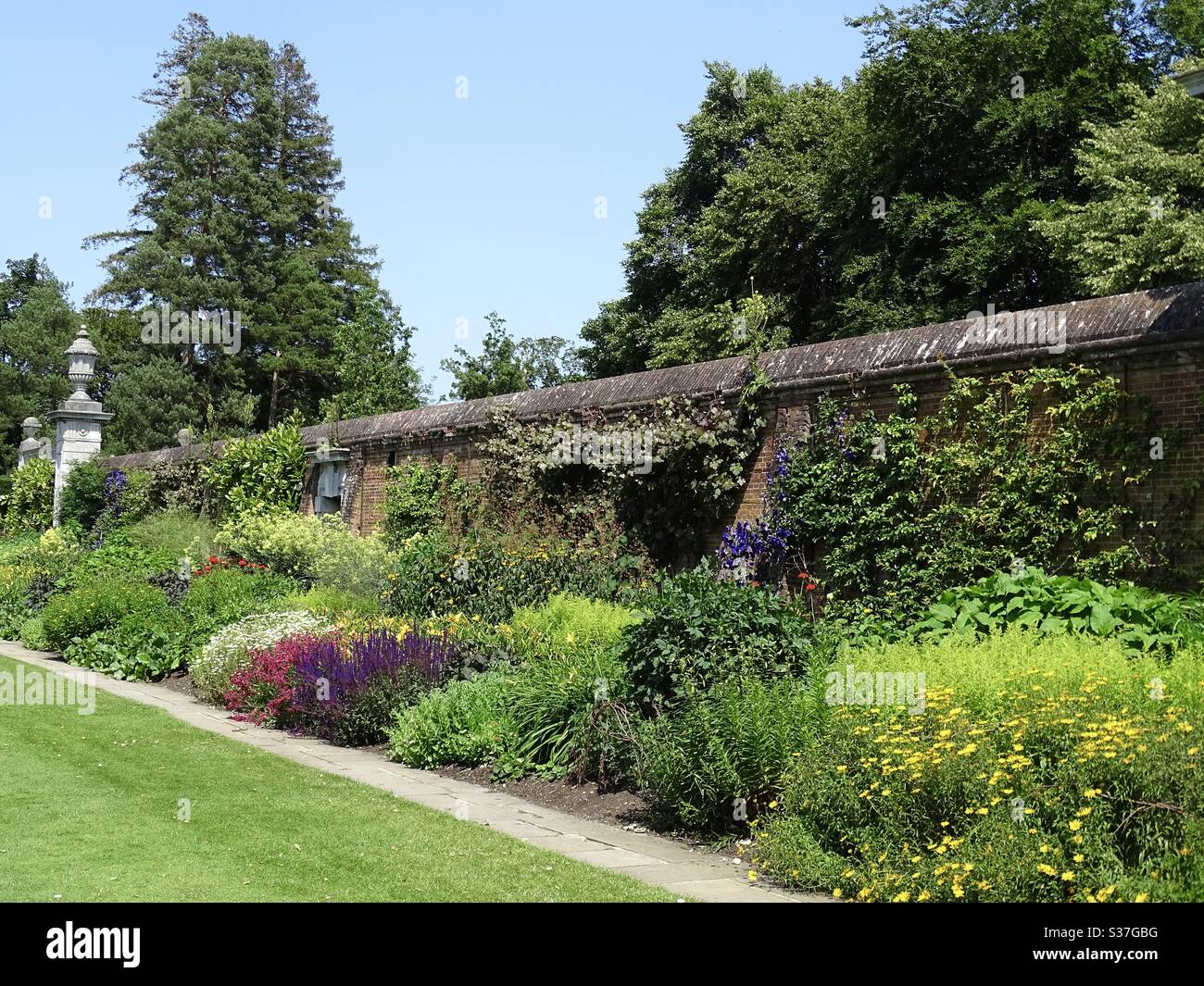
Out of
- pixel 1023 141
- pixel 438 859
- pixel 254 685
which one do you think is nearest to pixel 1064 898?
pixel 438 859

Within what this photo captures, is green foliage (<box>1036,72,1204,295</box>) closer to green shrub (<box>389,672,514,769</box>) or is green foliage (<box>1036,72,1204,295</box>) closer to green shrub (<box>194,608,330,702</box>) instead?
green shrub (<box>194,608,330,702</box>)

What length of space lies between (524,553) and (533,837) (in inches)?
220

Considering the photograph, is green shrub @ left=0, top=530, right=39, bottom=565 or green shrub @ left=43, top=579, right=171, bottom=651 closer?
green shrub @ left=43, top=579, right=171, bottom=651

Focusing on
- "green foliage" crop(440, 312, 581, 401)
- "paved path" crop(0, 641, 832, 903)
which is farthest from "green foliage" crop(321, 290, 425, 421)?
"paved path" crop(0, 641, 832, 903)

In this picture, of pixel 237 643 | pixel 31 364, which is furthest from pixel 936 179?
pixel 31 364

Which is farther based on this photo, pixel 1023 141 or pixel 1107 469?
pixel 1023 141

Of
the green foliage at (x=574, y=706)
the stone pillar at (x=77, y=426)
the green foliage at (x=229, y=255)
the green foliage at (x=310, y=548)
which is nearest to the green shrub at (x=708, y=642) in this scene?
the green foliage at (x=574, y=706)

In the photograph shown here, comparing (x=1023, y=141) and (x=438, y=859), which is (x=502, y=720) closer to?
(x=438, y=859)

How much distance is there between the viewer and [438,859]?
18.4 feet

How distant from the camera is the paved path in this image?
5.45 m

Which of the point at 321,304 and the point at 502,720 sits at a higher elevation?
the point at 321,304

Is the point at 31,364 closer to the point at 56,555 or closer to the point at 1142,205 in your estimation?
the point at 56,555

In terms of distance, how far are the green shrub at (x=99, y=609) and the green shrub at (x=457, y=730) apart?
19.4ft

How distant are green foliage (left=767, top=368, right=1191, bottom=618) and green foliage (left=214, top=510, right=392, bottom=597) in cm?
579
